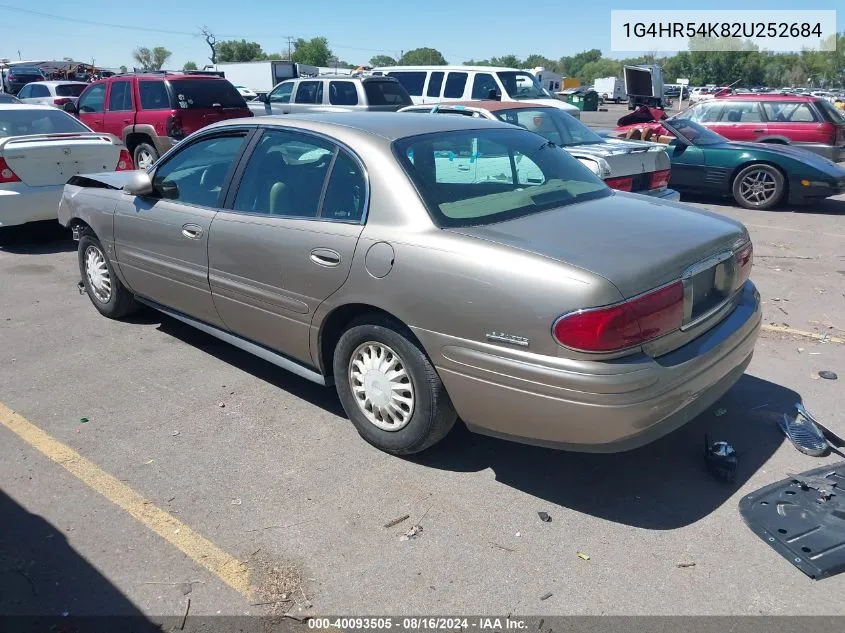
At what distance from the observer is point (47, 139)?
803 cm

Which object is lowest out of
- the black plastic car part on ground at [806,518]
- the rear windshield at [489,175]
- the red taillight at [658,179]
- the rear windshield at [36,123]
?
the black plastic car part on ground at [806,518]

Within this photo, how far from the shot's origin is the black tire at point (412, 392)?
3.34 m

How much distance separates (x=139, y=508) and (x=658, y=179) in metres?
6.72

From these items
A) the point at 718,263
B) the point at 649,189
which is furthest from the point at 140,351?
the point at 649,189

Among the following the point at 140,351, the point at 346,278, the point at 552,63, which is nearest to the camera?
the point at 346,278

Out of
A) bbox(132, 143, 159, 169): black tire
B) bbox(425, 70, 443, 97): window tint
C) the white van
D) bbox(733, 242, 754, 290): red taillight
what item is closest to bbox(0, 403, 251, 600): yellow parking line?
bbox(733, 242, 754, 290): red taillight

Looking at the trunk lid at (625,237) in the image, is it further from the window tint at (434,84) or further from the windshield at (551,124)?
the window tint at (434,84)

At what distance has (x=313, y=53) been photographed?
105 metres

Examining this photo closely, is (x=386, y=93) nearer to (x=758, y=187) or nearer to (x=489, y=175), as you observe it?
(x=758, y=187)

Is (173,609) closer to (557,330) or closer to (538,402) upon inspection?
(538,402)

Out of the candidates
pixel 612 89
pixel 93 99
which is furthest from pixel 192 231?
pixel 612 89

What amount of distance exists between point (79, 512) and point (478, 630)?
189 cm

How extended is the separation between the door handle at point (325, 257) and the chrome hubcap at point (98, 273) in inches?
103

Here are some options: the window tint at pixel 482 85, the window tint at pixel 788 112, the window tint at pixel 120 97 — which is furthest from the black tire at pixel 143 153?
the window tint at pixel 788 112
